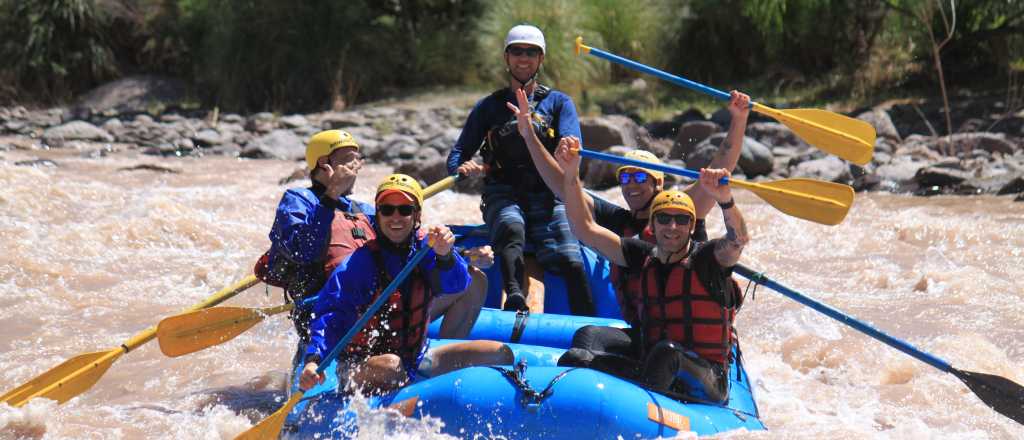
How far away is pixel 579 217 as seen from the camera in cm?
446

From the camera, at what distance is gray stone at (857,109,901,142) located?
12.7 metres

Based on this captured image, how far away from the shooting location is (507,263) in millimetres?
5277

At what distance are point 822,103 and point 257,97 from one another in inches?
330

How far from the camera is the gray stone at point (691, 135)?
1253 centimetres

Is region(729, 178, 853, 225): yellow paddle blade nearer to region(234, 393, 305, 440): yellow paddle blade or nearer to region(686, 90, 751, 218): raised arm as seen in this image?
region(686, 90, 751, 218): raised arm

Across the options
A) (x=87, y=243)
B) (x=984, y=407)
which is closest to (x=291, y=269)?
(x=984, y=407)

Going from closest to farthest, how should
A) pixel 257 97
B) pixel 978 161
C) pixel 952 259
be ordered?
pixel 952 259
pixel 978 161
pixel 257 97

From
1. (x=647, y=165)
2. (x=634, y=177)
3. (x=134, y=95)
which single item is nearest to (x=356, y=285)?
(x=647, y=165)

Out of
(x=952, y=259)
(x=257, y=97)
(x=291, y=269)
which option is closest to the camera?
(x=291, y=269)

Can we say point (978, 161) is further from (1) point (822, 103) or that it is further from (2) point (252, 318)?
(2) point (252, 318)

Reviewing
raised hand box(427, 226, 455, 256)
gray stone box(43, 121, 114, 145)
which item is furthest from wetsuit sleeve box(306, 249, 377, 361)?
gray stone box(43, 121, 114, 145)

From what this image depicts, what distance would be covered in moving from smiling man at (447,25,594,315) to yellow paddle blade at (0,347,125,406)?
1.69 meters

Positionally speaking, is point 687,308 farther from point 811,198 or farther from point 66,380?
point 66,380

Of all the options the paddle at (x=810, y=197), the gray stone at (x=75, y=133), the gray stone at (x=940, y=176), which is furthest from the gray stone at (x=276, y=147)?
the paddle at (x=810, y=197)
